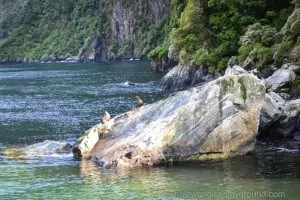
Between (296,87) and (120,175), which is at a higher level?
(296,87)

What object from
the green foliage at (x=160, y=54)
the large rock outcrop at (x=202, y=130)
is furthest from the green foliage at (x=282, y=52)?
the green foliage at (x=160, y=54)

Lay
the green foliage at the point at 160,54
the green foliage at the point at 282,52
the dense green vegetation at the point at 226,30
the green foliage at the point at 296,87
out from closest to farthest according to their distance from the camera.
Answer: the green foliage at the point at 296,87 → the green foliage at the point at 282,52 → the dense green vegetation at the point at 226,30 → the green foliage at the point at 160,54

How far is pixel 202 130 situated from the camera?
3850 centimetres

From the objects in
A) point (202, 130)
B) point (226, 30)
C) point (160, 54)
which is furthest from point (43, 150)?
point (160, 54)

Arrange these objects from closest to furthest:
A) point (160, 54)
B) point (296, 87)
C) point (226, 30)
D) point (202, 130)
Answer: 1. point (202, 130)
2. point (296, 87)
3. point (226, 30)
4. point (160, 54)

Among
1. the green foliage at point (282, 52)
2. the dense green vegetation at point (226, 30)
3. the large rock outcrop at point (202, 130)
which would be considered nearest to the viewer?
the large rock outcrop at point (202, 130)

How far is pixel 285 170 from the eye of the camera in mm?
34594

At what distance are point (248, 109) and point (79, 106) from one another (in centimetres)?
3887

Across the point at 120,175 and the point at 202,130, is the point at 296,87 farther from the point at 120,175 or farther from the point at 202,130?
the point at 120,175

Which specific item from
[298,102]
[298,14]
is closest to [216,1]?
[298,14]

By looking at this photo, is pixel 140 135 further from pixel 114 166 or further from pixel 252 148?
pixel 252 148

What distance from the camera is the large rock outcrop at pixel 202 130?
38000 mm

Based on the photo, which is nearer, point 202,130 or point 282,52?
point 202,130

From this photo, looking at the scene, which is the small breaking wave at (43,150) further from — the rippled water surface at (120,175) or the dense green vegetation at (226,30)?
the dense green vegetation at (226,30)
